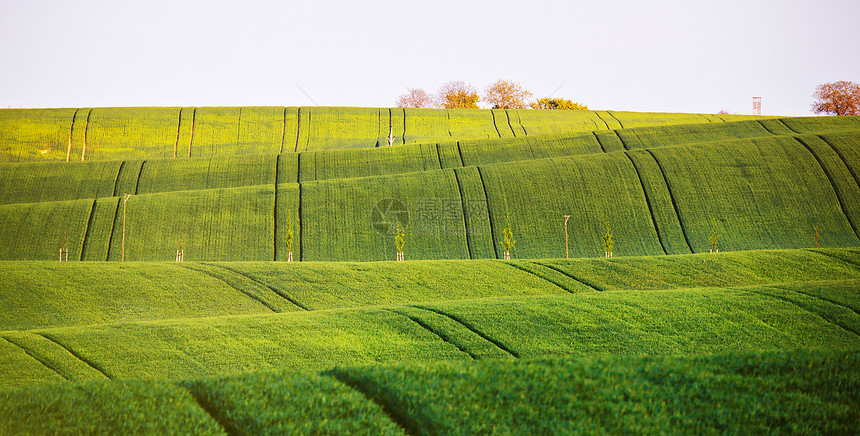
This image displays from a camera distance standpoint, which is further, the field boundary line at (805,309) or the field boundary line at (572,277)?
the field boundary line at (572,277)

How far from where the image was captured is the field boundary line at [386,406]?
7.60 metres

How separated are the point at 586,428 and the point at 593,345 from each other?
8.39 m

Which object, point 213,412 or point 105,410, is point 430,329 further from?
point 105,410

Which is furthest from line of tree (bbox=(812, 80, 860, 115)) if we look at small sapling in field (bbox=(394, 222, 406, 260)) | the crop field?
small sapling in field (bbox=(394, 222, 406, 260))

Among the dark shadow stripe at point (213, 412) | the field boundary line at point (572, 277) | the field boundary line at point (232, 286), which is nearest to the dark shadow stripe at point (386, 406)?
the dark shadow stripe at point (213, 412)

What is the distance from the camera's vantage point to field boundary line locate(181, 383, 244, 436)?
7.49 meters

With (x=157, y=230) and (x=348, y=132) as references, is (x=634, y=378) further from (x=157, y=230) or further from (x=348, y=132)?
(x=348, y=132)

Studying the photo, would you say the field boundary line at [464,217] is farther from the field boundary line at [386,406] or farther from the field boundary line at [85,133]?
the field boundary line at [85,133]

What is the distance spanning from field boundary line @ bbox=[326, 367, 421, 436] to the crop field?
0.19 feet

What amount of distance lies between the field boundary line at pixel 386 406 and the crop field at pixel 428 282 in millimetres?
57

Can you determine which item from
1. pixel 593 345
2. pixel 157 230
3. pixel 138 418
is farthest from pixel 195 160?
pixel 138 418

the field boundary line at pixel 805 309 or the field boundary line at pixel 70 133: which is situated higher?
the field boundary line at pixel 70 133

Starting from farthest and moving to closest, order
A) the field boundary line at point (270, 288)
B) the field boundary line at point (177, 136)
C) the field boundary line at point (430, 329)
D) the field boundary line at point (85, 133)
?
the field boundary line at point (177, 136) < the field boundary line at point (85, 133) < the field boundary line at point (270, 288) < the field boundary line at point (430, 329)

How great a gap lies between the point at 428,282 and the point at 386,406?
1677 cm
